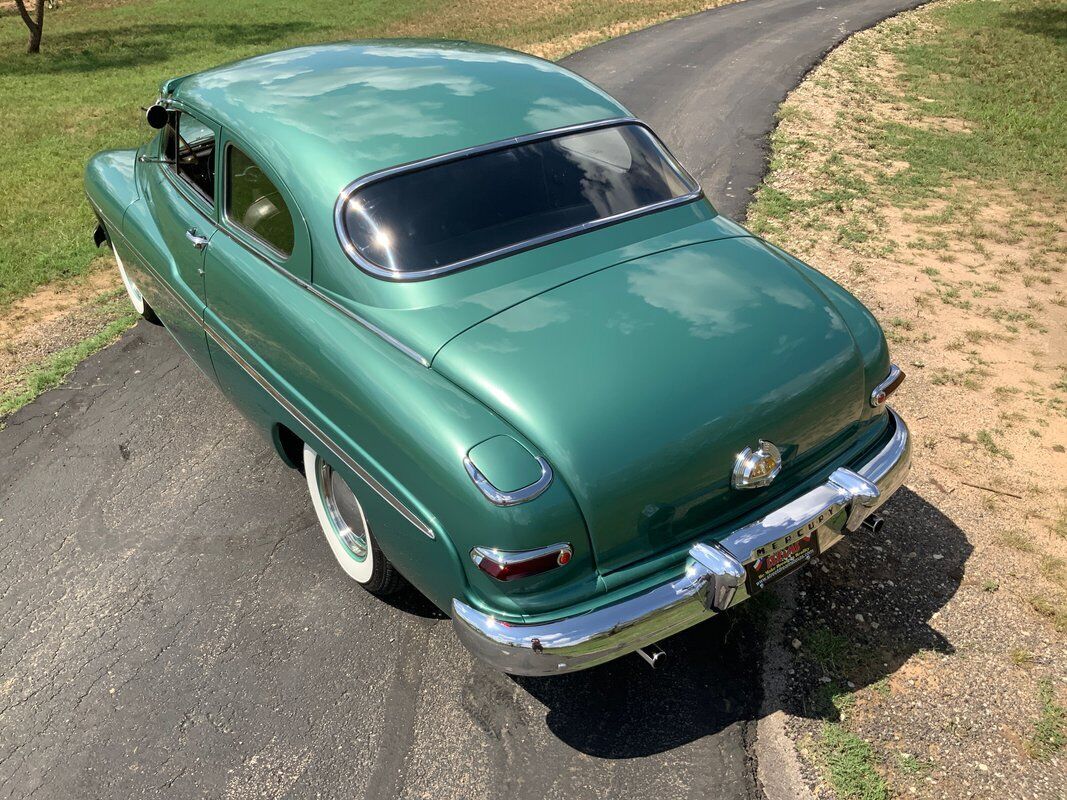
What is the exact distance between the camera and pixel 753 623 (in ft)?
11.0

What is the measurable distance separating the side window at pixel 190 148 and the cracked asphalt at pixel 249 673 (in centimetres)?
134

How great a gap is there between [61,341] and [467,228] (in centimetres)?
372

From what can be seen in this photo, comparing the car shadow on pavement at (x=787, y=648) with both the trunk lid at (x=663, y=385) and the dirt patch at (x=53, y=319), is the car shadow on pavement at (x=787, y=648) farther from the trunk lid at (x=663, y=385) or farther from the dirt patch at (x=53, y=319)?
the dirt patch at (x=53, y=319)

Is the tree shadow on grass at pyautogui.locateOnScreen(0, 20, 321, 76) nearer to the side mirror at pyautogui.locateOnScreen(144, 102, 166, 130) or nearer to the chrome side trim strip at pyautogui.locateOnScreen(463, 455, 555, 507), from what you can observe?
the side mirror at pyautogui.locateOnScreen(144, 102, 166, 130)

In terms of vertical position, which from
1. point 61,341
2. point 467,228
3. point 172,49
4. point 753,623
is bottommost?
point 172,49

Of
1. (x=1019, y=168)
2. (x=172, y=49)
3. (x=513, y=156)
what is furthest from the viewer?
(x=172, y=49)

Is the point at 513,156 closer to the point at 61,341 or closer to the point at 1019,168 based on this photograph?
the point at 61,341

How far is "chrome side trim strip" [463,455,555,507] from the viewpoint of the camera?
2420 millimetres

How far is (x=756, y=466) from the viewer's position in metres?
2.71

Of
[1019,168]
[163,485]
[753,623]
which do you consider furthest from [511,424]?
[1019,168]

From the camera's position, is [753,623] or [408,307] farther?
[753,623]

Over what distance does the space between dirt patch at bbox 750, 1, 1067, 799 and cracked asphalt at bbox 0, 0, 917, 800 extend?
1.45 feet

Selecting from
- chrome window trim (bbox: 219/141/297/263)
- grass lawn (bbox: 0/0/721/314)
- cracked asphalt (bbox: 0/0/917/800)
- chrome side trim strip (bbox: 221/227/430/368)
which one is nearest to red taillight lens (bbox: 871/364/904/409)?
cracked asphalt (bbox: 0/0/917/800)

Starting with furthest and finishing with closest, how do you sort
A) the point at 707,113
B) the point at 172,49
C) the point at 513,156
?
the point at 172,49, the point at 707,113, the point at 513,156
